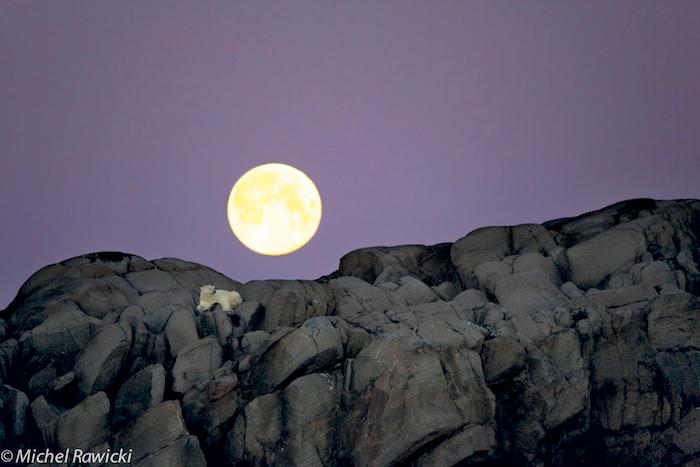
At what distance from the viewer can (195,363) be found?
2088 inches

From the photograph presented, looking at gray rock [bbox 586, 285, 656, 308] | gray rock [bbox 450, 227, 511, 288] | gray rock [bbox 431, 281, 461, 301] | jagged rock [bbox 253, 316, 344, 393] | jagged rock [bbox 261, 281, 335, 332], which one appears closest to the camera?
jagged rock [bbox 253, 316, 344, 393]

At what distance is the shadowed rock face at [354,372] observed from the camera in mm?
49156

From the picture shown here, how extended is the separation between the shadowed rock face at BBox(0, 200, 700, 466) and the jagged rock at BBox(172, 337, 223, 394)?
147 mm

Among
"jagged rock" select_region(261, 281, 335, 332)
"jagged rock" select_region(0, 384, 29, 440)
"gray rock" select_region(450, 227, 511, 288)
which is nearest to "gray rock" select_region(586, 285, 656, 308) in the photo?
"gray rock" select_region(450, 227, 511, 288)

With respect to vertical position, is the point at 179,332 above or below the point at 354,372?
above

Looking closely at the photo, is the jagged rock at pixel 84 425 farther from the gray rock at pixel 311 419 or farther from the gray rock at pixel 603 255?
the gray rock at pixel 603 255

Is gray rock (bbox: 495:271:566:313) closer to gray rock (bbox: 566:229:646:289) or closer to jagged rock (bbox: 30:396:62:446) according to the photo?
gray rock (bbox: 566:229:646:289)

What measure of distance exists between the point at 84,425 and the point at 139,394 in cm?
416

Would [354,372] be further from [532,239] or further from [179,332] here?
[532,239]

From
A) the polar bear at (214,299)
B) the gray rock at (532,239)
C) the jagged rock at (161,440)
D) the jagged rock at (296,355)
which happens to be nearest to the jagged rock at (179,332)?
the polar bear at (214,299)

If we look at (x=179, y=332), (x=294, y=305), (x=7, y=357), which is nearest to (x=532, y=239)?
(x=294, y=305)

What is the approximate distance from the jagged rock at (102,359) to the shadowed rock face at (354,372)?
0.34 ft

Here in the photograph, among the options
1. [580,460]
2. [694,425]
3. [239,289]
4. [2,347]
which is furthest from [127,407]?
[694,425]

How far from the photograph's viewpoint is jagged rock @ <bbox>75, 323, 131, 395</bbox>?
51906mm
